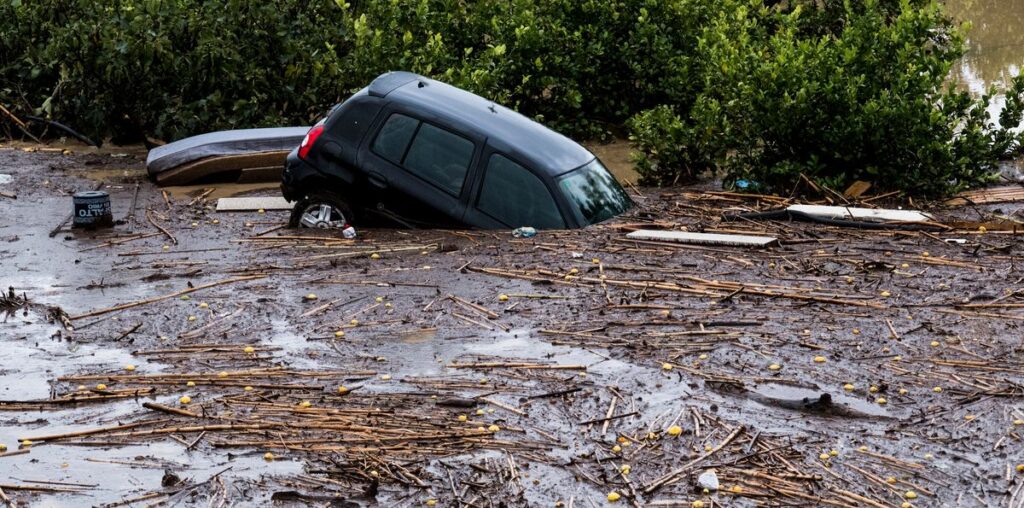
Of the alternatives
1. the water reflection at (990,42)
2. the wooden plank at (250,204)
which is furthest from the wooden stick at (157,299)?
the water reflection at (990,42)

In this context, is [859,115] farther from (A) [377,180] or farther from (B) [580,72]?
(B) [580,72]

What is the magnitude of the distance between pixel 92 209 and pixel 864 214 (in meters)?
6.81

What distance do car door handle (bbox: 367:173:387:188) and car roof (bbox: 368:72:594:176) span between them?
644mm

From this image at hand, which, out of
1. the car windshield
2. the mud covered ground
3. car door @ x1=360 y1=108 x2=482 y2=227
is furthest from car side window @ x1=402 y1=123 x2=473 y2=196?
the car windshield

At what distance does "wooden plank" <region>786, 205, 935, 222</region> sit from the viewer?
10.9 m

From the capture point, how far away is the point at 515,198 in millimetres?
10742

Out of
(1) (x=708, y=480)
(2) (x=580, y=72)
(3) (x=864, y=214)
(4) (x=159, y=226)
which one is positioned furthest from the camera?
(2) (x=580, y=72)

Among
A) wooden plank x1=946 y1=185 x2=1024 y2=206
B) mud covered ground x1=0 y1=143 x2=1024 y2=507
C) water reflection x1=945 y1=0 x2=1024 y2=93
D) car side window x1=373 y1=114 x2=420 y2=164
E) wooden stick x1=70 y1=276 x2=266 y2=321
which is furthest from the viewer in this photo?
water reflection x1=945 y1=0 x2=1024 y2=93

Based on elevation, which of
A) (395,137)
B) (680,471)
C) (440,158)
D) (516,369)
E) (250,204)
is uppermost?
(395,137)

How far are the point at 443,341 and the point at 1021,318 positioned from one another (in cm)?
362

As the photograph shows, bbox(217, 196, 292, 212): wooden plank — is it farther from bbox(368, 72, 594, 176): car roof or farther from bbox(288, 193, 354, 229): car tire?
bbox(368, 72, 594, 176): car roof

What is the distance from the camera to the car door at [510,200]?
10.6 m

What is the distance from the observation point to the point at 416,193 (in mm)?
10828

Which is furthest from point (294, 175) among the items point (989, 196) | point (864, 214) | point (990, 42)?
point (990, 42)
